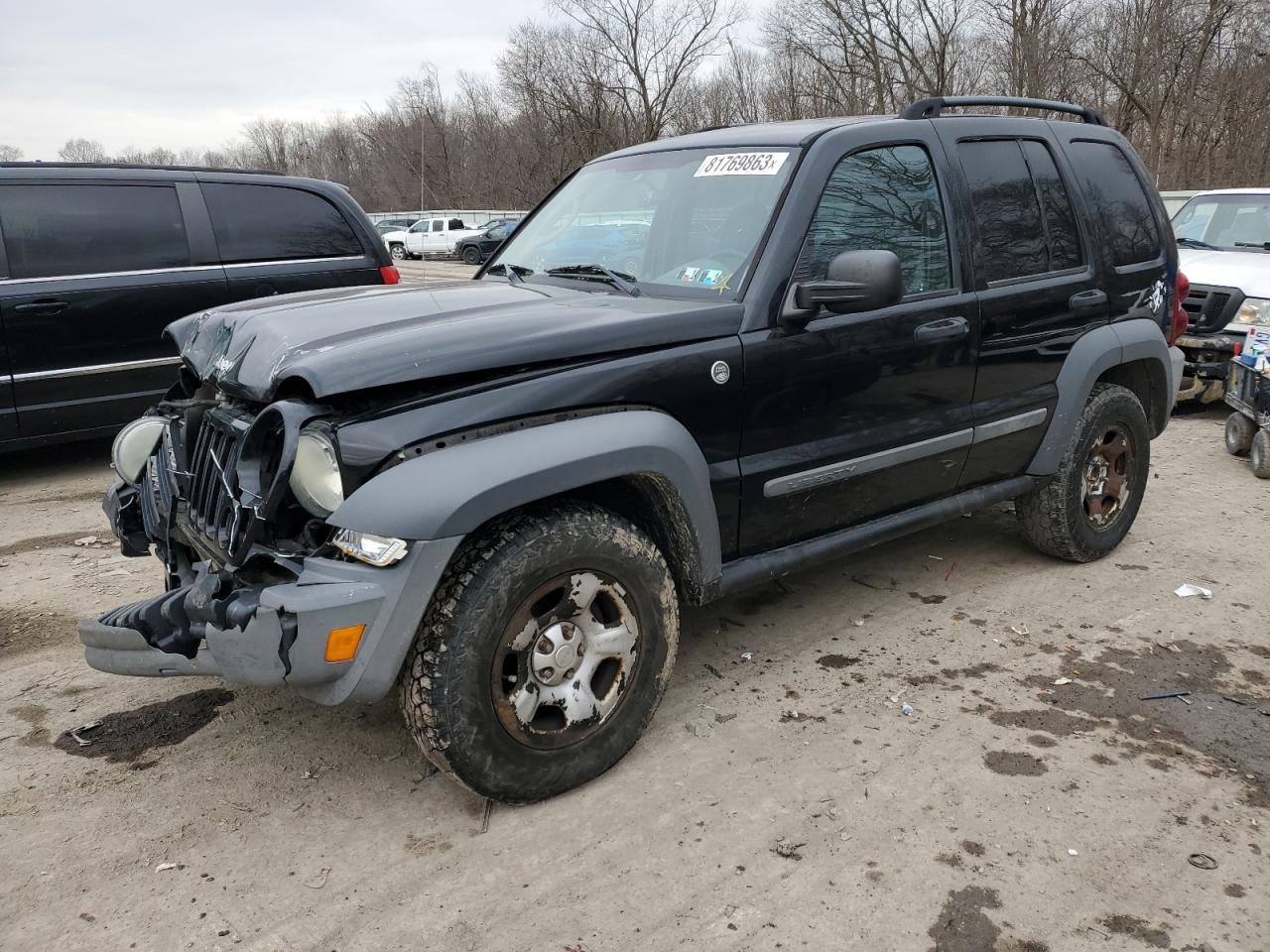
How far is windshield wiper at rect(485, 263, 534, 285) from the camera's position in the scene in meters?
3.77

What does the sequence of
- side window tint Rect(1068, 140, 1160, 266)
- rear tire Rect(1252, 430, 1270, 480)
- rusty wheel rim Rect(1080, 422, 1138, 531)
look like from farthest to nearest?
1. rear tire Rect(1252, 430, 1270, 480)
2. rusty wheel rim Rect(1080, 422, 1138, 531)
3. side window tint Rect(1068, 140, 1160, 266)

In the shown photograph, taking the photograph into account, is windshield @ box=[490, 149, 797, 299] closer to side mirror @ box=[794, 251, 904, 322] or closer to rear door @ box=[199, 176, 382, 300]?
side mirror @ box=[794, 251, 904, 322]

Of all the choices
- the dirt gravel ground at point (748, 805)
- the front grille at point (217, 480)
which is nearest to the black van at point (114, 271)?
the dirt gravel ground at point (748, 805)

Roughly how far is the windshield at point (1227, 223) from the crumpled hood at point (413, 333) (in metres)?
7.85

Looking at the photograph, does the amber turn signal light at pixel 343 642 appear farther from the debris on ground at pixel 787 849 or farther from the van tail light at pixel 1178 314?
the van tail light at pixel 1178 314

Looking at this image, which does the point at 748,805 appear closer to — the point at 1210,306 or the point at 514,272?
the point at 514,272

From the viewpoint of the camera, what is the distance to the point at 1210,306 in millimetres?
7676

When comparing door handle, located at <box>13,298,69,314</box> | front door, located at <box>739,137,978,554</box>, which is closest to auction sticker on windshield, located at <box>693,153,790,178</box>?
front door, located at <box>739,137,978,554</box>

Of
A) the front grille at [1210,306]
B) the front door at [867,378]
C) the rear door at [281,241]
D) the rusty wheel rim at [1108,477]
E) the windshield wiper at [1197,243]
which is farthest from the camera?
the windshield wiper at [1197,243]

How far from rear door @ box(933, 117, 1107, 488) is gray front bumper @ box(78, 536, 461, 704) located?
8.10 ft

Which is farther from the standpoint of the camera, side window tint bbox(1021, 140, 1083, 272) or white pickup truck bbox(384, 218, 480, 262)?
white pickup truck bbox(384, 218, 480, 262)

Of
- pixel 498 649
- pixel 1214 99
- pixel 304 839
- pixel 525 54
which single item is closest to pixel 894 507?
pixel 498 649

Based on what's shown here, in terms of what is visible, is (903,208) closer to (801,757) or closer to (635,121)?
(801,757)

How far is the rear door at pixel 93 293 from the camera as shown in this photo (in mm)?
5676
